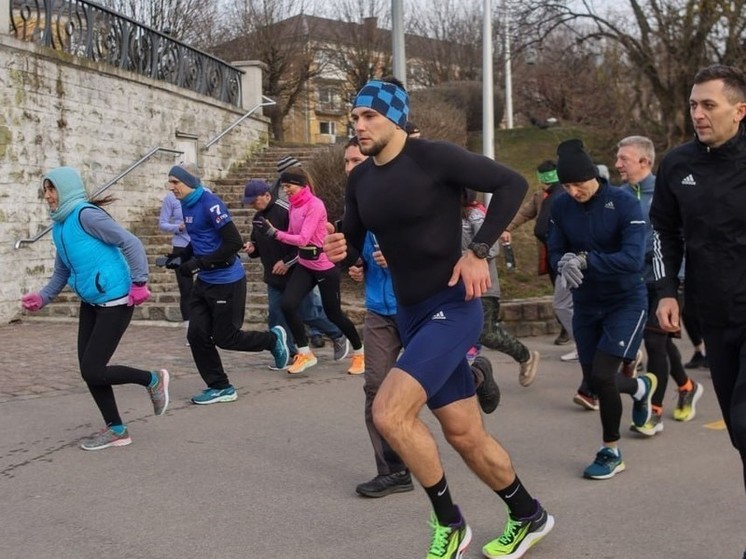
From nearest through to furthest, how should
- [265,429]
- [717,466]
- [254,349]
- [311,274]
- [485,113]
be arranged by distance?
[717,466]
[265,429]
[254,349]
[311,274]
[485,113]

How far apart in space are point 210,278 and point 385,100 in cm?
354

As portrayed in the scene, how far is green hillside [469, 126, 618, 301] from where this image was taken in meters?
12.8

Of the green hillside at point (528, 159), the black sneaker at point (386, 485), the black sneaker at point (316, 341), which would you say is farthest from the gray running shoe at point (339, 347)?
the black sneaker at point (386, 485)

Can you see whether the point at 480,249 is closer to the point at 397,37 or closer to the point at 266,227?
the point at 266,227

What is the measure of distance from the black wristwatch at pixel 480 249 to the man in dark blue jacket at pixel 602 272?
1.69 meters

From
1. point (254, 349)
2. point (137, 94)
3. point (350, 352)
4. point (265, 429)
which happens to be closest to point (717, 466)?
point (265, 429)

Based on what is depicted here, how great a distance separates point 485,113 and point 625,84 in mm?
8226

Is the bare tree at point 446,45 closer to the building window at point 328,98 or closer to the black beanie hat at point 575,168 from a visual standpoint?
the building window at point 328,98

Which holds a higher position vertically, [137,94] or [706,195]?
[137,94]

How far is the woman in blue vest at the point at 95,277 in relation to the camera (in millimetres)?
5812

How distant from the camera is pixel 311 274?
8.58 m

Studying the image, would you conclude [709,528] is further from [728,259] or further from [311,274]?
[311,274]

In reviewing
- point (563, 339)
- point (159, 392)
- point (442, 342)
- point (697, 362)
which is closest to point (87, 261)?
point (159, 392)

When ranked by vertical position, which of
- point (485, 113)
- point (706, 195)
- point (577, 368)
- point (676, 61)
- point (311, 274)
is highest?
point (676, 61)
